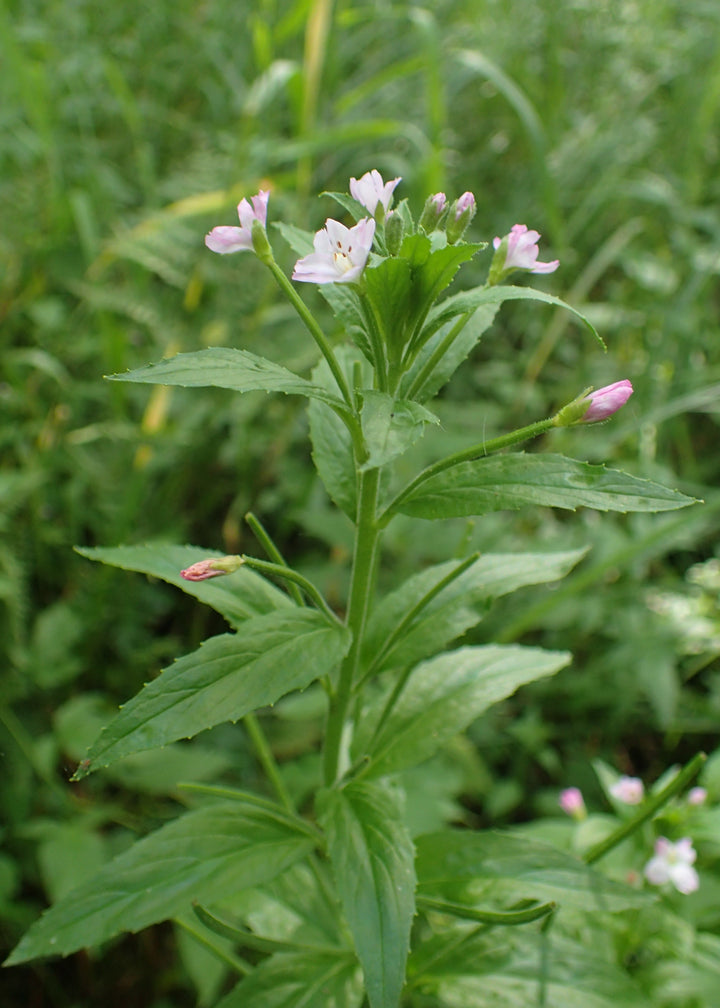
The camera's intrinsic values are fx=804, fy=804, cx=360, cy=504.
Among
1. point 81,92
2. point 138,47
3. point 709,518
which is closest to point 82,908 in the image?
point 709,518

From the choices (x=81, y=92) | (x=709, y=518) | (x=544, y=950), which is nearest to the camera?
(x=544, y=950)

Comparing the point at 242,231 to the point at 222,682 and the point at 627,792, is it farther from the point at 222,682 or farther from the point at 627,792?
the point at 627,792

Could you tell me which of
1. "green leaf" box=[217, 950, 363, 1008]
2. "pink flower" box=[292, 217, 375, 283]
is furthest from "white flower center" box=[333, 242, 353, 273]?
"green leaf" box=[217, 950, 363, 1008]

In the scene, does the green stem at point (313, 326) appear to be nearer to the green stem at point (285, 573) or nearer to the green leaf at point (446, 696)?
the green stem at point (285, 573)

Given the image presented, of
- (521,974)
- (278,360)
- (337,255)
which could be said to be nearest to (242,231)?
(337,255)

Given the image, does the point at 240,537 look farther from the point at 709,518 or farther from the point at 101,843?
the point at 709,518

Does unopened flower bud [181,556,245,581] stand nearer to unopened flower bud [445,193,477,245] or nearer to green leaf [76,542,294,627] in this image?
green leaf [76,542,294,627]
